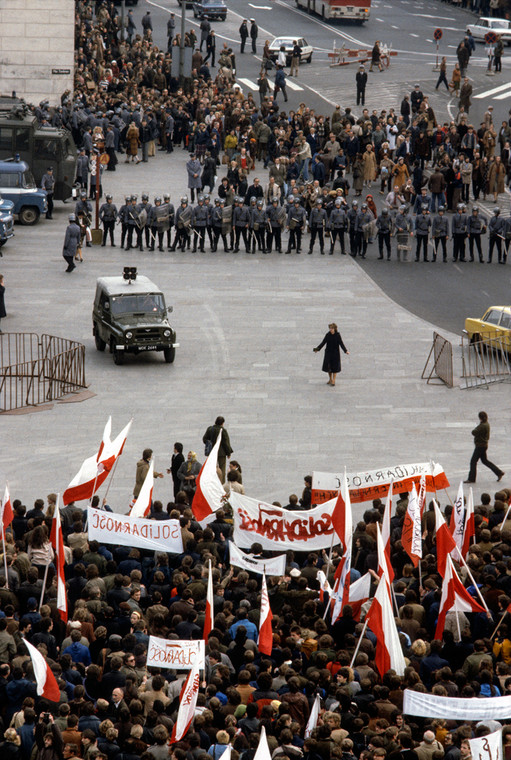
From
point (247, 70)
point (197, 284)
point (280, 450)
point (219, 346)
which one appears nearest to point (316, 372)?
point (219, 346)

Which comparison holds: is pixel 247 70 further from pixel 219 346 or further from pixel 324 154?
pixel 219 346

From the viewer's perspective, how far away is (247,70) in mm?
60438

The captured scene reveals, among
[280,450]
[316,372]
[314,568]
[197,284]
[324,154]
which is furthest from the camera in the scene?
[324,154]

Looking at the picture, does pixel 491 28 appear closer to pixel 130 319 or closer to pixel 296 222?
pixel 296 222

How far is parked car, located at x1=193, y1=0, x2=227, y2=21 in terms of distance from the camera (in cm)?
7088

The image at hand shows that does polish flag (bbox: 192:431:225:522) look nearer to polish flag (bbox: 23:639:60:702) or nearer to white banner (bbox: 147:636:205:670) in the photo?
white banner (bbox: 147:636:205:670)

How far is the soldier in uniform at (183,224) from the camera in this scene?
38.9 meters

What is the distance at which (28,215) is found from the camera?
41719 mm

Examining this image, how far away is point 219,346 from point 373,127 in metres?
19.1

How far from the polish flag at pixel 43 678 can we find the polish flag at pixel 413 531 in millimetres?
5731

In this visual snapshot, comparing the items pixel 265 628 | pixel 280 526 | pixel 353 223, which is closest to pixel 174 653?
Answer: pixel 265 628

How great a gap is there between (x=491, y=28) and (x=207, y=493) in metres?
53.5

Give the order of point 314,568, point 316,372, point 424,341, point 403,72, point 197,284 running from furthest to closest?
point 403,72
point 197,284
point 424,341
point 316,372
point 314,568

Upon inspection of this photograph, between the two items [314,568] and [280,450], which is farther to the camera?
[280,450]
